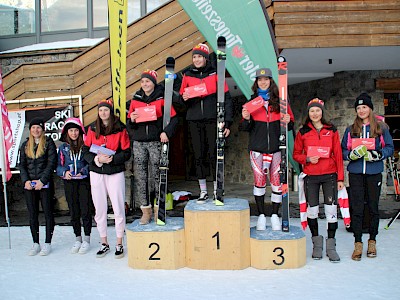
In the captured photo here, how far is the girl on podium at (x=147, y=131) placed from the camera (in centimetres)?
436

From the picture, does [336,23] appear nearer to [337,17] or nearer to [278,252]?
[337,17]

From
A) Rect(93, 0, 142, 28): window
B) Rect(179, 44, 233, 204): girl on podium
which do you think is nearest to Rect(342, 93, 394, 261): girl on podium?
Rect(179, 44, 233, 204): girl on podium

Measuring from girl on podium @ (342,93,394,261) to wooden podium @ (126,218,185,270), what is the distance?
174cm

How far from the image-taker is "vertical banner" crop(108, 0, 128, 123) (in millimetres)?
4770

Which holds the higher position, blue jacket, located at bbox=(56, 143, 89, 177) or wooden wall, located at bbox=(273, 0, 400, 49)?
wooden wall, located at bbox=(273, 0, 400, 49)

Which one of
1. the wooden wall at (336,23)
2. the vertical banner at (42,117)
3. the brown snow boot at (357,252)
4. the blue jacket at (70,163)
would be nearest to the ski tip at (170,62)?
the blue jacket at (70,163)

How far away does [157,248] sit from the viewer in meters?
4.01

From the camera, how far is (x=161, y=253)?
4004 millimetres

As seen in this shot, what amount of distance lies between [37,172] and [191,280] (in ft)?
7.19

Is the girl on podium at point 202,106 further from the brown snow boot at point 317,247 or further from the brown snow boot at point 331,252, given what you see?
the brown snow boot at point 331,252

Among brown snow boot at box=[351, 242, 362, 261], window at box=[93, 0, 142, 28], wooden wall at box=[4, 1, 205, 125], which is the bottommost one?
brown snow boot at box=[351, 242, 362, 261]

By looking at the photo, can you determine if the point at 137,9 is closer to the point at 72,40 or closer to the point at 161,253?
the point at 72,40

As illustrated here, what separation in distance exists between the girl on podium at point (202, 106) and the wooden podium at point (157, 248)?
1.68ft

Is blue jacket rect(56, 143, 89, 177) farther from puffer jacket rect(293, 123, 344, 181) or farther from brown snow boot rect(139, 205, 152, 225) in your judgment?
puffer jacket rect(293, 123, 344, 181)
